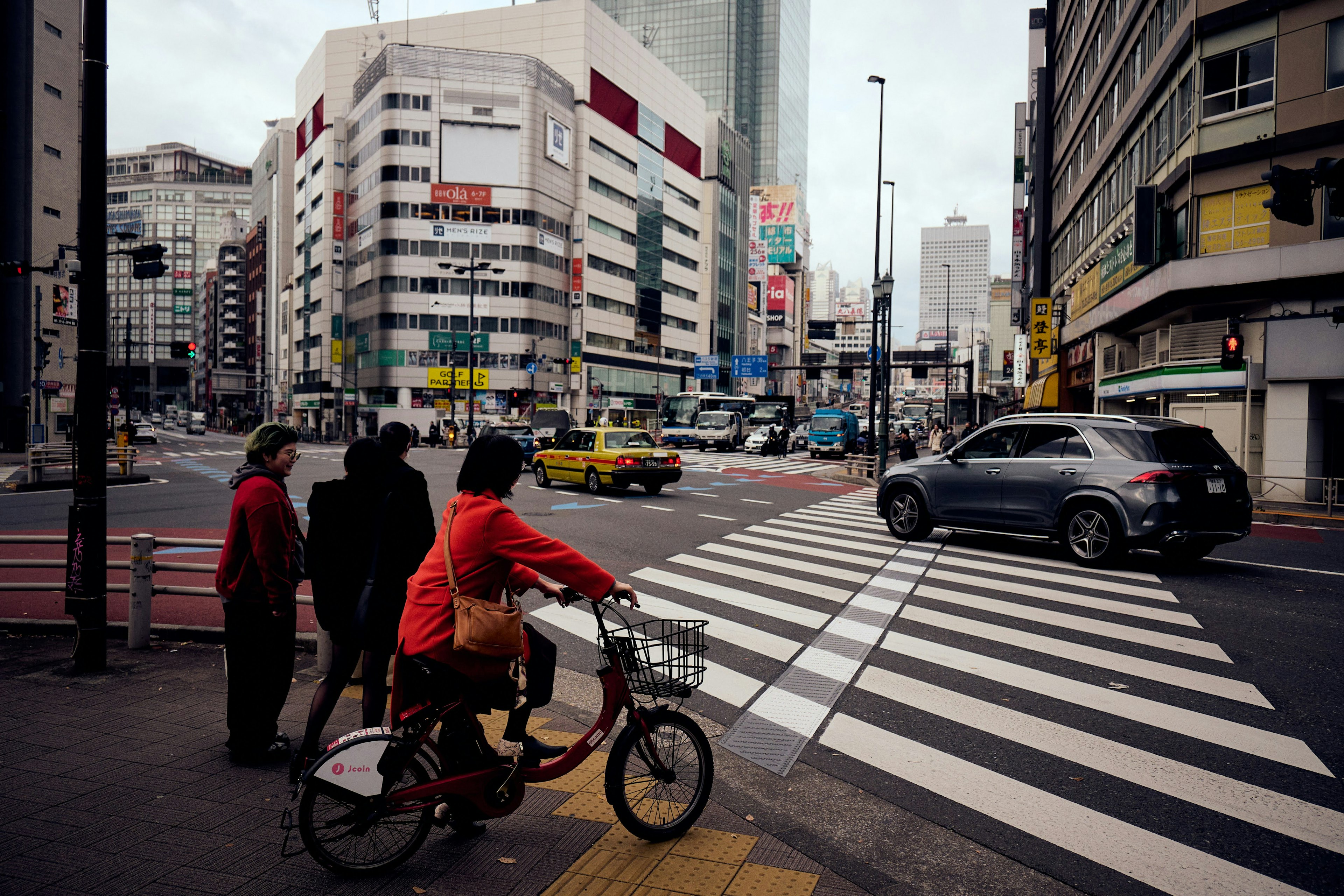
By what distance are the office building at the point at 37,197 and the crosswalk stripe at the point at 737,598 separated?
40.5m

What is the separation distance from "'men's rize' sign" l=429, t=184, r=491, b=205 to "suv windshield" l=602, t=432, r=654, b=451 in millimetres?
53590

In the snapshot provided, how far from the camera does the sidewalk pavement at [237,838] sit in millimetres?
3377

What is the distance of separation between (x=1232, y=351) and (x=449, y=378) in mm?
57657

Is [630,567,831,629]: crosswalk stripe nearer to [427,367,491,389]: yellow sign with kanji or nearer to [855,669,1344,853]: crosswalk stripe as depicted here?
[855,669,1344,853]: crosswalk stripe

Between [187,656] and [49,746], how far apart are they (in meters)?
1.96

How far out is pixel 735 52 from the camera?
142250 mm

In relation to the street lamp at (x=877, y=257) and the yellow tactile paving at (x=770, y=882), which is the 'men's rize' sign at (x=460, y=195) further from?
the yellow tactile paving at (x=770, y=882)

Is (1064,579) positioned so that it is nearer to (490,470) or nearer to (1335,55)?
(490,470)

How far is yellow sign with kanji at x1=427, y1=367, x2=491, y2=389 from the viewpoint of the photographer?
2665 inches

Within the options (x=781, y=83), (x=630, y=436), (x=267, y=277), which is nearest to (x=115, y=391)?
(x=630, y=436)

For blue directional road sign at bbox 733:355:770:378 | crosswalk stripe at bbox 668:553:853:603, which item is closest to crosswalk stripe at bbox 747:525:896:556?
crosswalk stripe at bbox 668:553:853:603

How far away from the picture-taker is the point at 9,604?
837 centimetres

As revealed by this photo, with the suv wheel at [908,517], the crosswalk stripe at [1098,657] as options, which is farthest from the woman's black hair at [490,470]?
the suv wheel at [908,517]

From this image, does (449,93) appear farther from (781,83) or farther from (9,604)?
(781,83)
